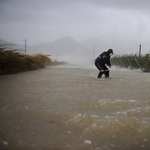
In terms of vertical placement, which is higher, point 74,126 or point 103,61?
point 103,61

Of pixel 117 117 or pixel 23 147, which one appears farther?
pixel 117 117

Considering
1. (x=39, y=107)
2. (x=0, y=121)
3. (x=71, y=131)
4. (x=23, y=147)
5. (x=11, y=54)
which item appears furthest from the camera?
(x=11, y=54)

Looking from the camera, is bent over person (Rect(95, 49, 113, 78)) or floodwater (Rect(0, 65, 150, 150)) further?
bent over person (Rect(95, 49, 113, 78))

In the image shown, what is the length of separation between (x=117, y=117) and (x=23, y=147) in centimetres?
117

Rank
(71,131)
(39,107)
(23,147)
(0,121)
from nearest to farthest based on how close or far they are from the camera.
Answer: (23,147) → (71,131) → (0,121) → (39,107)

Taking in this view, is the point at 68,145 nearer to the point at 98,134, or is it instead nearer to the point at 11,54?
the point at 98,134

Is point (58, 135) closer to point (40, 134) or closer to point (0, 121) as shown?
point (40, 134)

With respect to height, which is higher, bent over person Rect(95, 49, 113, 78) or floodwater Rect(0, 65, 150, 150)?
bent over person Rect(95, 49, 113, 78)

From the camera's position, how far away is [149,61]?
1164 centimetres

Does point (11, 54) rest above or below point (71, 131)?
above

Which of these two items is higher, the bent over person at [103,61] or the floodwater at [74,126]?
the bent over person at [103,61]

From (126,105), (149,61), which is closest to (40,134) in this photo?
(126,105)

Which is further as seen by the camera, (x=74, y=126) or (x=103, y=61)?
(x=103, y=61)

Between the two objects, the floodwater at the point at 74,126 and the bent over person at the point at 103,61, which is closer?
the floodwater at the point at 74,126
